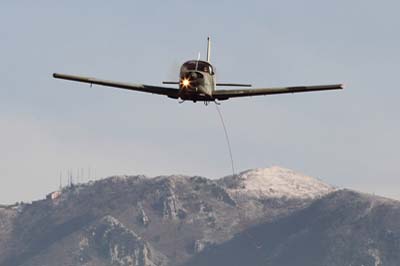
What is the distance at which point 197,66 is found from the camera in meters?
123

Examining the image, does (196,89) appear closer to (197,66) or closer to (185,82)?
(185,82)

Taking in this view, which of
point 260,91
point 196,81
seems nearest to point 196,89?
point 196,81

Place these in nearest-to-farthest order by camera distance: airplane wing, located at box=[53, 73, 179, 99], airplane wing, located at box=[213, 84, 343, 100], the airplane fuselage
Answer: airplane wing, located at box=[53, 73, 179, 99] < airplane wing, located at box=[213, 84, 343, 100] < the airplane fuselage

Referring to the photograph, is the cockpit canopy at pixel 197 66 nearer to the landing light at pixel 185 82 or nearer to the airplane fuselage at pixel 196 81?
the airplane fuselage at pixel 196 81

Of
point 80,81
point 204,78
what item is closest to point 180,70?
point 204,78

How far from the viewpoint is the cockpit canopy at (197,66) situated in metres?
122

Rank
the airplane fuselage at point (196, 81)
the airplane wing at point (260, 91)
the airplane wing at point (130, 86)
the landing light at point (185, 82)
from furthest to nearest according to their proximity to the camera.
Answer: the landing light at point (185, 82)
the airplane fuselage at point (196, 81)
the airplane wing at point (260, 91)
the airplane wing at point (130, 86)

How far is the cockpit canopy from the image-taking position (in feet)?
401

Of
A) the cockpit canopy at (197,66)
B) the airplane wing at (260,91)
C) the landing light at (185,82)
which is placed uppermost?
the cockpit canopy at (197,66)

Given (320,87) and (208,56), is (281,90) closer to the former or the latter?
(320,87)

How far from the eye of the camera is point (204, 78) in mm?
120188

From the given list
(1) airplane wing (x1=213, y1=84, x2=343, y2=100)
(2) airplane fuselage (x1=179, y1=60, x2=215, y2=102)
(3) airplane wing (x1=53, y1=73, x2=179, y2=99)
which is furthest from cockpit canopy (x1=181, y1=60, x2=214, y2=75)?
(3) airplane wing (x1=53, y1=73, x2=179, y2=99)

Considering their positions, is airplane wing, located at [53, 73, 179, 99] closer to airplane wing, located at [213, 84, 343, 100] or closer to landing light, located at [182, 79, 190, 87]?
landing light, located at [182, 79, 190, 87]

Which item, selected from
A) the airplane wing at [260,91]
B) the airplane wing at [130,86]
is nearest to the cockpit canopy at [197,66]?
the airplane wing at [260,91]
